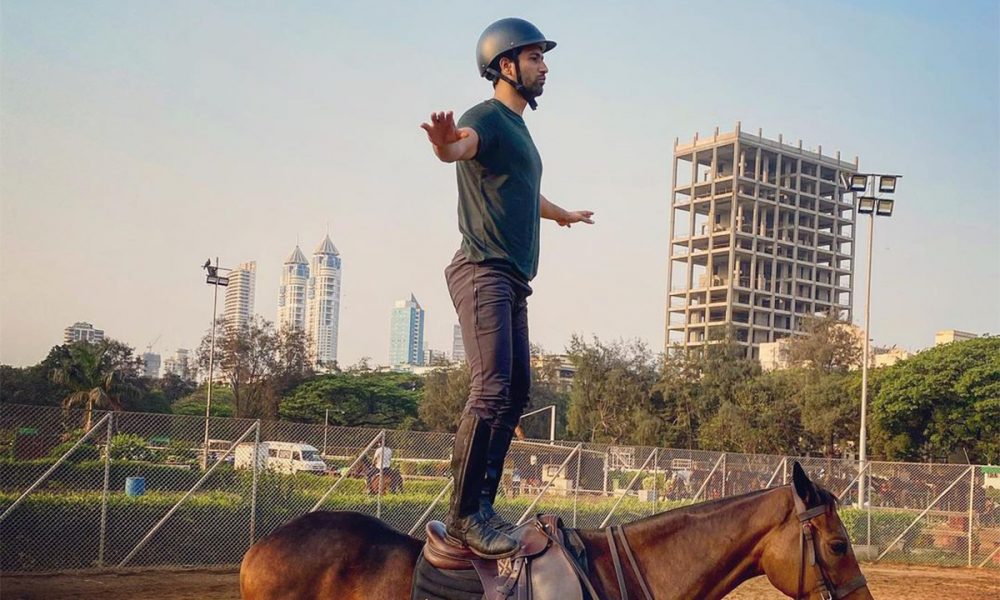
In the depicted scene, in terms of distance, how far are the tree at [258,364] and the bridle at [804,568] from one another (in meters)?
59.7

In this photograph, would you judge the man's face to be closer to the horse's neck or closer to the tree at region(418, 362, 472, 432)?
the horse's neck

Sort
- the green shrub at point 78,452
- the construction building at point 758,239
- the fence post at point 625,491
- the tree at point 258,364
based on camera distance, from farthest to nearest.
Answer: the construction building at point 758,239 < the tree at point 258,364 < the fence post at point 625,491 < the green shrub at point 78,452

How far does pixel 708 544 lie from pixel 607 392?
178 feet

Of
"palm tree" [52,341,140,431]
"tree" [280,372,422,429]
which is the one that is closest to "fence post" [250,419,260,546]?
"palm tree" [52,341,140,431]

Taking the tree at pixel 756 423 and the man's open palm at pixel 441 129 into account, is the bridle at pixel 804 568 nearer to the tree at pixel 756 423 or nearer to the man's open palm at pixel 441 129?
the man's open palm at pixel 441 129

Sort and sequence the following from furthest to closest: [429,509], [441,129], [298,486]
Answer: [429,509]
[298,486]
[441,129]

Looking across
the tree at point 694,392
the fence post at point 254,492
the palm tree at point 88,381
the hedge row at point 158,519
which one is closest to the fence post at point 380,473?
the hedge row at point 158,519

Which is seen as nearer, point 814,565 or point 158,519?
point 814,565

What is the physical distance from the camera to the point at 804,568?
3.85 m

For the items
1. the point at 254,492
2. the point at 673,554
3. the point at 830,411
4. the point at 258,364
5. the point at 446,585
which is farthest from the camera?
the point at 258,364

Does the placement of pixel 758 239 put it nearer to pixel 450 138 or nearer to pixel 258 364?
pixel 258 364

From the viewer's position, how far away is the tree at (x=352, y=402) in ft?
220

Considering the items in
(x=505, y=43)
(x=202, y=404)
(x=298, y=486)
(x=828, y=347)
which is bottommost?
(x=202, y=404)

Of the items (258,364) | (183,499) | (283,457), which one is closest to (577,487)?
(283,457)
